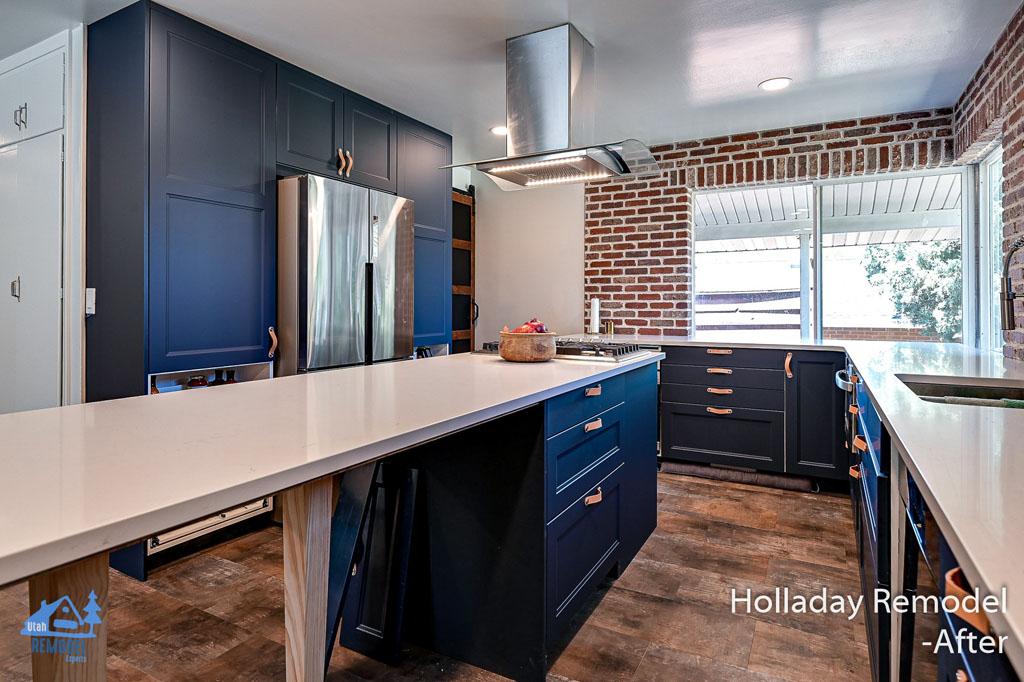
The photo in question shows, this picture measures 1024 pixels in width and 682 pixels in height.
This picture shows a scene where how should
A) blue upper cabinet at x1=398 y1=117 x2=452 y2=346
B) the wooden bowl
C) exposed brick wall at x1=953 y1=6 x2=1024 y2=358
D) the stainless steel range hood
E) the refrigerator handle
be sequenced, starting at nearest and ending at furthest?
1. the wooden bowl
2. exposed brick wall at x1=953 y1=6 x2=1024 y2=358
3. the stainless steel range hood
4. the refrigerator handle
5. blue upper cabinet at x1=398 y1=117 x2=452 y2=346

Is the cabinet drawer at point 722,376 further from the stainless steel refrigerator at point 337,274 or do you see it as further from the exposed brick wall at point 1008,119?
the stainless steel refrigerator at point 337,274

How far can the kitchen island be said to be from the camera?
71 cm

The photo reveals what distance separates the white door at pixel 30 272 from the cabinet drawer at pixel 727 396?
11.4ft

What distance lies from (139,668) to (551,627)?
4.17 ft

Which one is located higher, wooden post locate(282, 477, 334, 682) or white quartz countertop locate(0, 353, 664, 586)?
white quartz countertop locate(0, 353, 664, 586)

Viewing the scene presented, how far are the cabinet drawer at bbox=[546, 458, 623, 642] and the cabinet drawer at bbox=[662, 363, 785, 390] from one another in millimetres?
1727

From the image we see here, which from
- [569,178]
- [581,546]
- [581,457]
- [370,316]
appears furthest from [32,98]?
[581,546]

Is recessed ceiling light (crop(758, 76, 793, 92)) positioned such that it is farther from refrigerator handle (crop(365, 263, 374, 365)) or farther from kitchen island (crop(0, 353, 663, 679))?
refrigerator handle (crop(365, 263, 374, 365))

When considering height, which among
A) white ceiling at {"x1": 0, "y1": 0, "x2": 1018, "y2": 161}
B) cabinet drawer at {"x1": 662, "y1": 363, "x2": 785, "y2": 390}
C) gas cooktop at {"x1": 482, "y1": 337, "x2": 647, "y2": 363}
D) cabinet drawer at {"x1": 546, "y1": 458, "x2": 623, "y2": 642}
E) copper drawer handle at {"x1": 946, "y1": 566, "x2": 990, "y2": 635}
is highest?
white ceiling at {"x1": 0, "y1": 0, "x2": 1018, "y2": 161}

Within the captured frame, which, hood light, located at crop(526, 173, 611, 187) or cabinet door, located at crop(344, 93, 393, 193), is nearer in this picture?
hood light, located at crop(526, 173, 611, 187)

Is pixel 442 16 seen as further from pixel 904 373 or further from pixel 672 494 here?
pixel 672 494

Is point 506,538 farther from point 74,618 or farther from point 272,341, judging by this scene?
point 272,341

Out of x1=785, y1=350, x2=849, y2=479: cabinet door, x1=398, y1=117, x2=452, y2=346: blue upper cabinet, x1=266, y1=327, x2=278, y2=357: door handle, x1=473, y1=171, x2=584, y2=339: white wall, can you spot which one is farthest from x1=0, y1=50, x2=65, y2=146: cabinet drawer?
x1=785, y1=350, x2=849, y2=479: cabinet door

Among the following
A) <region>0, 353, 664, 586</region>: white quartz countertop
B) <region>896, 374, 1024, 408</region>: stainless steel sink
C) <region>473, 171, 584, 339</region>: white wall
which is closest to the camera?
<region>0, 353, 664, 586</region>: white quartz countertop
